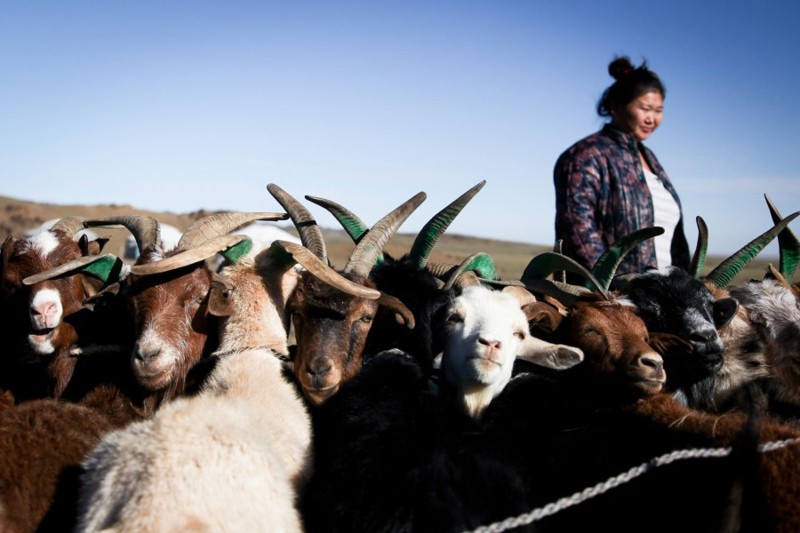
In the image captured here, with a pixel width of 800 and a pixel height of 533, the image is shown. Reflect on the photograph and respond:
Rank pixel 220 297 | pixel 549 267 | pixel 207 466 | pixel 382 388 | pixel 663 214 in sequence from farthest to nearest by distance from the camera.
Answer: pixel 663 214 < pixel 549 267 < pixel 220 297 < pixel 382 388 < pixel 207 466

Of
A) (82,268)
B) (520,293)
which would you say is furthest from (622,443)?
(82,268)

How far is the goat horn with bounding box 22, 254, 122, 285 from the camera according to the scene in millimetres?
4988

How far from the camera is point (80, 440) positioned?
399cm

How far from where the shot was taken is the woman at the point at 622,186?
651cm

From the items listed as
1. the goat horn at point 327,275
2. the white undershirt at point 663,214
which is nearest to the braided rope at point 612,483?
the goat horn at point 327,275

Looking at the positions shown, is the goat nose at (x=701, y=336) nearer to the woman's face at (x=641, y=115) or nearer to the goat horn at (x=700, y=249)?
the goat horn at (x=700, y=249)

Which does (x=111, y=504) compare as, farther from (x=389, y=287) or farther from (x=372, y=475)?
(x=389, y=287)

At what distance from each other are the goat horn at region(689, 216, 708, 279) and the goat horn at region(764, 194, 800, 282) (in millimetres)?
922

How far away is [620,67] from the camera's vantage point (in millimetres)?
7059

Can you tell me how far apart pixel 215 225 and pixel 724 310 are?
12.8 ft

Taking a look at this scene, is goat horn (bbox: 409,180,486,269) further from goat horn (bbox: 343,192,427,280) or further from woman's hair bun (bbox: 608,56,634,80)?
woman's hair bun (bbox: 608,56,634,80)

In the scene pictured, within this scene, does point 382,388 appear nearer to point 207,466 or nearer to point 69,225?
point 207,466

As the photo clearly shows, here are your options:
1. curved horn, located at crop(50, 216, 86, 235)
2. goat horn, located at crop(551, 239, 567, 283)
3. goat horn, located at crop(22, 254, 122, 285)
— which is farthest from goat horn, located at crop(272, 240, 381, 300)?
curved horn, located at crop(50, 216, 86, 235)

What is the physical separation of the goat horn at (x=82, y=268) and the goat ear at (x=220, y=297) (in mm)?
1002
